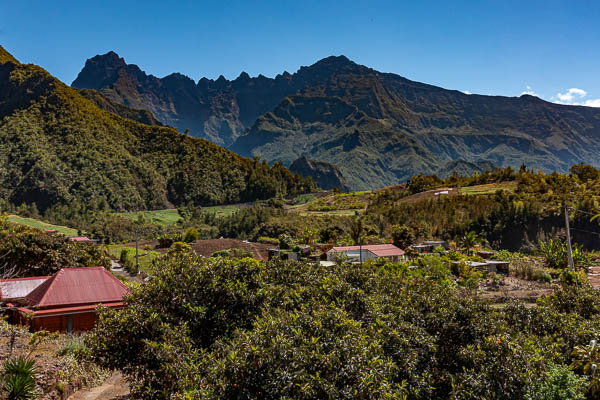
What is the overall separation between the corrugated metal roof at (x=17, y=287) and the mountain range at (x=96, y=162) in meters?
66.8

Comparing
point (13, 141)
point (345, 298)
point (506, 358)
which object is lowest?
point (506, 358)

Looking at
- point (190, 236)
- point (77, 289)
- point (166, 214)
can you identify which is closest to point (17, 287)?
point (77, 289)

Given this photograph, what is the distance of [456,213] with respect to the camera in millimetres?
64812

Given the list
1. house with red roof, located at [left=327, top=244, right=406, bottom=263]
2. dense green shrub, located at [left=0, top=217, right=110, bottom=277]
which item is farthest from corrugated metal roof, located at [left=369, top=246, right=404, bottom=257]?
dense green shrub, located at [left=0, top=217, right=110, bottom=277]

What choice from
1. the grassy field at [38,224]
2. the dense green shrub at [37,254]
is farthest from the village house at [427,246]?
the grassy field at [38,224]

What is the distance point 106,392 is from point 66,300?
7.67 m

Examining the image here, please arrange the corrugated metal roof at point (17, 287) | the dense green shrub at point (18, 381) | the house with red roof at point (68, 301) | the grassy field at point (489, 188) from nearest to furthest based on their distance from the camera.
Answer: the dense green shrub at point (18, 381) → the house with red roof at point (68, 301) → the corrugated metal roof at point (17, 287) → the grassy field at point (489, 188)

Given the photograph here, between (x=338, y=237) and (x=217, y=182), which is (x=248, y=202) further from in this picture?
(x=338, y=237)

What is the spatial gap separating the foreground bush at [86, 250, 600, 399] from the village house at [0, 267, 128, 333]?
26.2ft

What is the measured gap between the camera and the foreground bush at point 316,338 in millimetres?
7586

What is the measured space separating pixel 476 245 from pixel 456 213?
8.04m

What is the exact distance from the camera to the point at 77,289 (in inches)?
744

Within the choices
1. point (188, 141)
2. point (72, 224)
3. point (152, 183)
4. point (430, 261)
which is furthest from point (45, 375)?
point (188, 141)

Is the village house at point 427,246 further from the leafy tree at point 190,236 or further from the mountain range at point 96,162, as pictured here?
the mountain range at point 96,162
